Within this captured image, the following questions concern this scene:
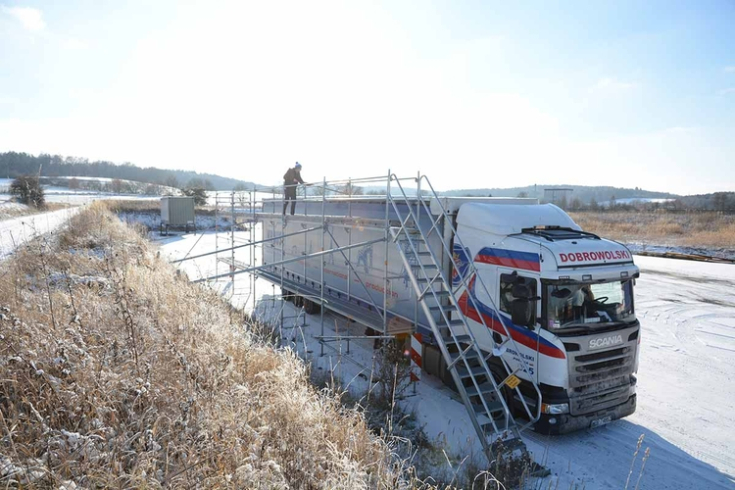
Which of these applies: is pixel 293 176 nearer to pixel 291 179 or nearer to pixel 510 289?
pixel 291 179

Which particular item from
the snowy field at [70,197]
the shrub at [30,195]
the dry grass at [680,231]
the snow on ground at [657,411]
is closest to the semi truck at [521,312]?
the snow on ground at [657,411]

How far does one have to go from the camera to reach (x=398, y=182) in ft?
25.6

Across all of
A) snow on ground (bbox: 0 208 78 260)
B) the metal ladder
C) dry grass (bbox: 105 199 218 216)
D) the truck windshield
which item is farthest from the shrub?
the truck windshield

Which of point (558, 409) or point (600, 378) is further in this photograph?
point (600, 378)

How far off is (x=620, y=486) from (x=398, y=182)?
5679 mm

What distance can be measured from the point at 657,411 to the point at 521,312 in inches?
131

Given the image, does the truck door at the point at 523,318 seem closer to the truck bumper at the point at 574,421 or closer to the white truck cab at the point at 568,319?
the white truck cab at the point at 568,319

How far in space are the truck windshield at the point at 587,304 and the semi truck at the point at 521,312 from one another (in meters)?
0.02

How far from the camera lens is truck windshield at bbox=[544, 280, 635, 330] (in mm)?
5996

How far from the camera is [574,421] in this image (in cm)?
585

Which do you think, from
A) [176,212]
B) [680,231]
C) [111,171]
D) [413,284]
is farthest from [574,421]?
[111,171]

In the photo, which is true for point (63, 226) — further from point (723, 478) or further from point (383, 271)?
point (723, 478)

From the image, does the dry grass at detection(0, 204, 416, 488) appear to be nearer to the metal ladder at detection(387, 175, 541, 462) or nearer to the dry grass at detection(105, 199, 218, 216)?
the metal ladder at detection(387, 175, 541, 462)

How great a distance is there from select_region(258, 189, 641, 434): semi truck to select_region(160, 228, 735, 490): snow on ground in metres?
0.39
